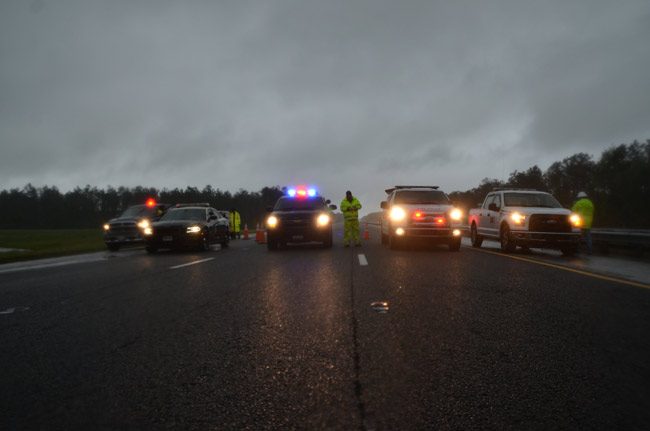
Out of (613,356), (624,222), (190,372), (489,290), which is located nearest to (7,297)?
(190,372)

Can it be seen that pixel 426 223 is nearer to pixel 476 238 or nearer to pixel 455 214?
pixel 455 214

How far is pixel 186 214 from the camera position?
18.6 m

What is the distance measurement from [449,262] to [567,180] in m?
96.4

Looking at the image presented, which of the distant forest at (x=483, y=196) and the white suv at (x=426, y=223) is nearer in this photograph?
the white suv at (x=426, y=223)

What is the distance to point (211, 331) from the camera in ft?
14.4

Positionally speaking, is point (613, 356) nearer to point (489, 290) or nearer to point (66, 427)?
point (489, 290)

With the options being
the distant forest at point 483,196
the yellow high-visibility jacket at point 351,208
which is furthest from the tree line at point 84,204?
the yellow high-visibility jacket at point 351,208

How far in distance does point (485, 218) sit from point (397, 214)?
395 cm

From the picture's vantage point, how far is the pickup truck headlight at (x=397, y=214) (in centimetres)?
Answer: 1457

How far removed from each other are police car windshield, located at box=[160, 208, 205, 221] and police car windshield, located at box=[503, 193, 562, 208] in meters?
11.3

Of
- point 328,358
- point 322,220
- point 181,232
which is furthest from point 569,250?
point 328,358

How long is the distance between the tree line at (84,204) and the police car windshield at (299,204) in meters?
98.8

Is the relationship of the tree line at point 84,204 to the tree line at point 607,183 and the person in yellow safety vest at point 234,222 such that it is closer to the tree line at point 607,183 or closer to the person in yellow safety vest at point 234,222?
the tree line at point 607,183

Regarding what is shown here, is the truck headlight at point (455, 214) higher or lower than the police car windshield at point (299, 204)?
lower
